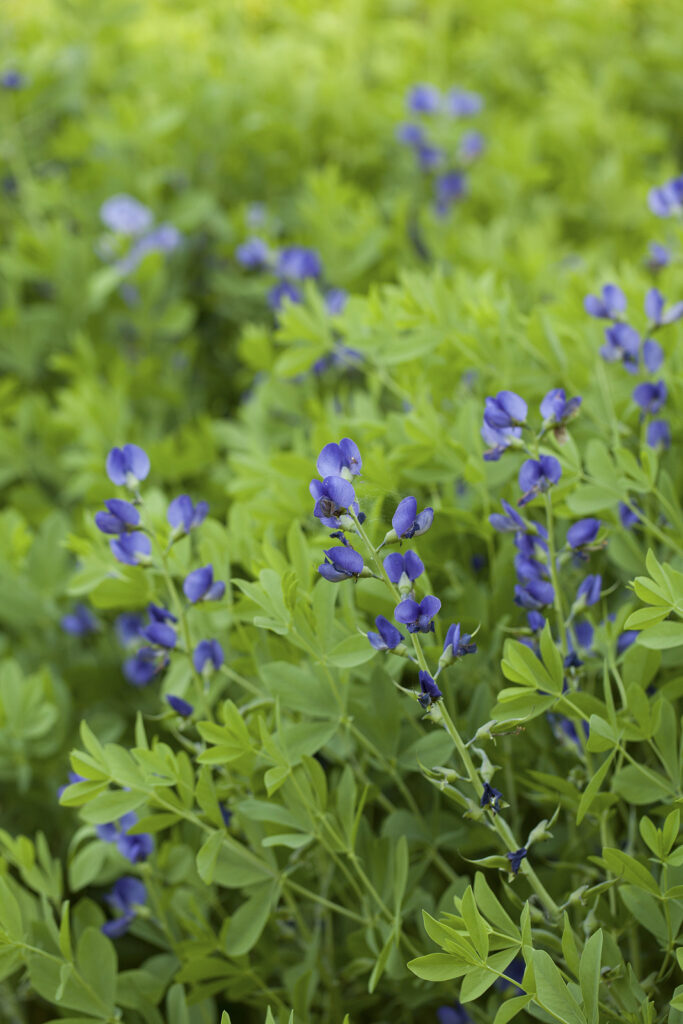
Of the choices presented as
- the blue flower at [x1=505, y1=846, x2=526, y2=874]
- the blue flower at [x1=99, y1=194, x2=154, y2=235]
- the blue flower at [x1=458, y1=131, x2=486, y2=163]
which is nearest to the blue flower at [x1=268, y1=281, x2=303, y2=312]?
the blue flower at [x1=99, y1=194, x2=154, y2=235]

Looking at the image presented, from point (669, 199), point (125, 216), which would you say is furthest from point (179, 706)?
point (125, 216)

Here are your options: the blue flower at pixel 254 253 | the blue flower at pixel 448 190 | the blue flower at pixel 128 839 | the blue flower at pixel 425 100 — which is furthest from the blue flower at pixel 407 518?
the blue flower at pixel 425 100

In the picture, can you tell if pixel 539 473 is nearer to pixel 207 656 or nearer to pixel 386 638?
pixel 386 638

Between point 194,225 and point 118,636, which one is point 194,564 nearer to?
point 118,636

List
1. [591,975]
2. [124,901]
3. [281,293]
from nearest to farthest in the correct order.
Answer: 1. [591,975]
2. [124,901]
3. [281,293]

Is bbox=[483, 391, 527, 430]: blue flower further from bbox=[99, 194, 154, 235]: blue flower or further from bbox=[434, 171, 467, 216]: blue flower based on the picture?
bbox=[434, 171, 467, 216]: blue flower

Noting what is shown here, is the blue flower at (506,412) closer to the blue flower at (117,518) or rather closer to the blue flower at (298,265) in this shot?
the blue flower at (117,518)

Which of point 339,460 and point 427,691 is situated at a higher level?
point 339,460
